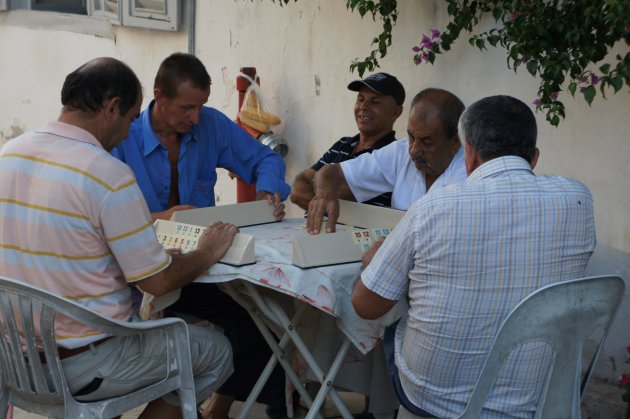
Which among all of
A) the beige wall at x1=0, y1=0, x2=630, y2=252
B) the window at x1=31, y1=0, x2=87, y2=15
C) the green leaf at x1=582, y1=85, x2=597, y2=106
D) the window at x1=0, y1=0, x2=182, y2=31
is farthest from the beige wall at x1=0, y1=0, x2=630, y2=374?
the green leaf at x1=582, y1=85, x2=597, y2=106

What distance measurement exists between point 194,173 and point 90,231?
4.77ft

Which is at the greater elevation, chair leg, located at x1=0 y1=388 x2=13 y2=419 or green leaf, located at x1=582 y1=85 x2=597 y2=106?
green leaf, located at x1=582 y1=85 x2=597 y2=106

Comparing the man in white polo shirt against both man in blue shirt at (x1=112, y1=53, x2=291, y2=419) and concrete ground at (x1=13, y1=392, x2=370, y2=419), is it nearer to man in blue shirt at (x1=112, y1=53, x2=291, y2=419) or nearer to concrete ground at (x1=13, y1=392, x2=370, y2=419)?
man in blue shirt at (x1=112, y1=53, x2=291, y2=419)

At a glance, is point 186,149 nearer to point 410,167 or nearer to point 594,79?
point 410,167

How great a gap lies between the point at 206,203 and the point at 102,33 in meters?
Answer: 4.32

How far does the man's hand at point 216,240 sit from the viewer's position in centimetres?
305

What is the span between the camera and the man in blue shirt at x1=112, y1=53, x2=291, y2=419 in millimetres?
3879

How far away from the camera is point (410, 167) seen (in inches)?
150

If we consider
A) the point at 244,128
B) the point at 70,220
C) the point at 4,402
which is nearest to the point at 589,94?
the point at 70,220

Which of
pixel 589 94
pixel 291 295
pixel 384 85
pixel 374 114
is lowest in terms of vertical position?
pixel 291 295

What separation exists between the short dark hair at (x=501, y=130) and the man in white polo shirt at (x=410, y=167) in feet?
3.12

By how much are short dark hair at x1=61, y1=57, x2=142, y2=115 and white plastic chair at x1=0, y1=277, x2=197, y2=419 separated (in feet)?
2.07

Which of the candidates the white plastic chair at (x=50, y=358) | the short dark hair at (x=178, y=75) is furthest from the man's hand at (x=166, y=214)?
the white plastic chair at (x=50, y=358)

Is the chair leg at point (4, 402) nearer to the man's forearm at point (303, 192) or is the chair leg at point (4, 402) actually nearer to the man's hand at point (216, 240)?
the man's hand at point (216, 240)
